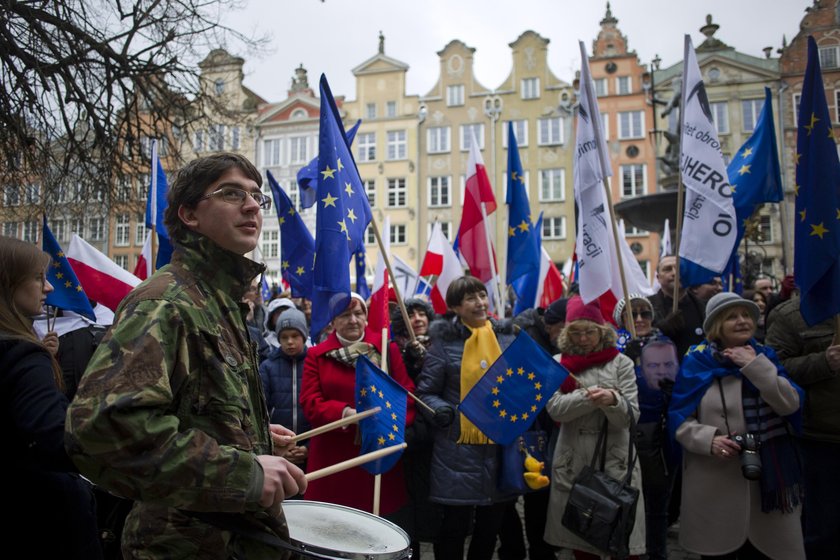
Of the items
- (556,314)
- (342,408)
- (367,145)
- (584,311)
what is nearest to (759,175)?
(556,314)

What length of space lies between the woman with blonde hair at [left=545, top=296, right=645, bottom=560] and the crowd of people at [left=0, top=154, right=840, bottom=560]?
0.04 ft

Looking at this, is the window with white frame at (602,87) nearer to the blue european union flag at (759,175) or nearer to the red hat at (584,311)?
the blue european union flag at (759,175)

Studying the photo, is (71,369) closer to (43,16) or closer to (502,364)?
(502,364)

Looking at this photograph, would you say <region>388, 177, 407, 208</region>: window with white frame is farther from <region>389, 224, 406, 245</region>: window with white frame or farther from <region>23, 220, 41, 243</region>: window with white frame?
<region>23, 220, 41, 243</region>: window with white frame

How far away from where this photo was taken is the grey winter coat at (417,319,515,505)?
166 inches

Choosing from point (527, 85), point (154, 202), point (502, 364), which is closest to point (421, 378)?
point (502, 364)

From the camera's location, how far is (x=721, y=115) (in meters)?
38.0

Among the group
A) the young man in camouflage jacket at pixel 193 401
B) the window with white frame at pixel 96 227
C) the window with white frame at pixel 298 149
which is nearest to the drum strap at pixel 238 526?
the young man in camouflage jacket at pixel 193 401

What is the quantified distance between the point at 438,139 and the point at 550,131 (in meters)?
6.81

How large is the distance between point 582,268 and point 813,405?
198 cm

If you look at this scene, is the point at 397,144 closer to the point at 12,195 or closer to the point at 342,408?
the point at 12,195

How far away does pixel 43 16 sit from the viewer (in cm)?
597

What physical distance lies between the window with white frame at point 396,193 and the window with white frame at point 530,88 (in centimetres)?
919

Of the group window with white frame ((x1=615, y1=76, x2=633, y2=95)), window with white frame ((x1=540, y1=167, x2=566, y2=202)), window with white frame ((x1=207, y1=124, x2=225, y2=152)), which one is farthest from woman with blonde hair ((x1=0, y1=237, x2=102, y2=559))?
window with white frame ((x1=615, y1=76, x2=633, y2=95))
